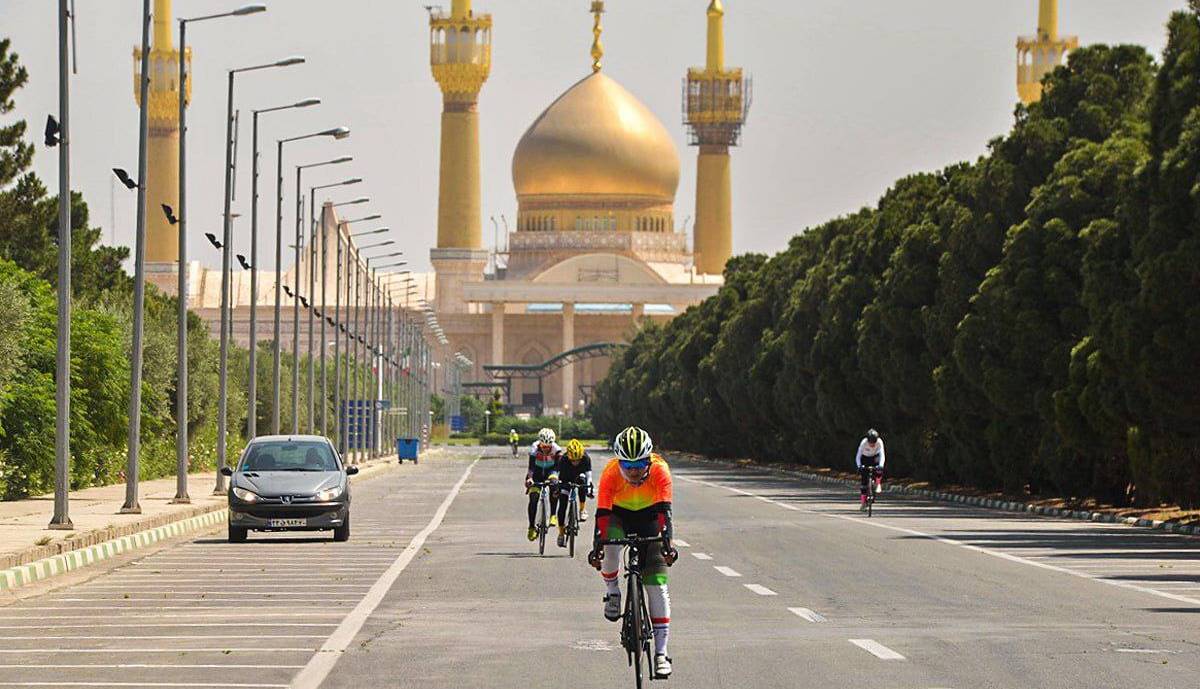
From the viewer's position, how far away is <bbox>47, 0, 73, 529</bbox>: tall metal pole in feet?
95.2

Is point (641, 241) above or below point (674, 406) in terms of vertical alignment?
above

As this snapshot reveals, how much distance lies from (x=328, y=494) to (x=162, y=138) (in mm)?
152320

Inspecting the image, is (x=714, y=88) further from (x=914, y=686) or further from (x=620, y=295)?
(x=914, y=686)

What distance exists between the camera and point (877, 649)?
15406mm

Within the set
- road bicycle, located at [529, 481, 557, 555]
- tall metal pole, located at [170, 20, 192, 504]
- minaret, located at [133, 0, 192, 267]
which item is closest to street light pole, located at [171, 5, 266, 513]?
tall metal pole, located at [170, 20, 192, 504]

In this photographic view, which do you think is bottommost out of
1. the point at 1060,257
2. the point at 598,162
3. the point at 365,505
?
the point at 365,505

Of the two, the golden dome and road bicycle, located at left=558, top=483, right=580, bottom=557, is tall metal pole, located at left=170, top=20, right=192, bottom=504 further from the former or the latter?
the golden dome

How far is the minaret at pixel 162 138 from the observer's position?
17800 cm

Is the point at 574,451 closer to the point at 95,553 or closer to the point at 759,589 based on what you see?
the point at 95,553

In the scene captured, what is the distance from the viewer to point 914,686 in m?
13.3

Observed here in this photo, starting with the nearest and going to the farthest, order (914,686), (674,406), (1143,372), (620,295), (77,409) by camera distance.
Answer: (914,686), (1143,372), (77,409), (674,406), (620,295)

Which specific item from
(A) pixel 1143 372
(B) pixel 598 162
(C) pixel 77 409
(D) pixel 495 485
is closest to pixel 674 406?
(D) pixel 495 485

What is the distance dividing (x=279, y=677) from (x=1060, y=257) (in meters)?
31.5

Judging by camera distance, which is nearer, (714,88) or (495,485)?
(495,485)
